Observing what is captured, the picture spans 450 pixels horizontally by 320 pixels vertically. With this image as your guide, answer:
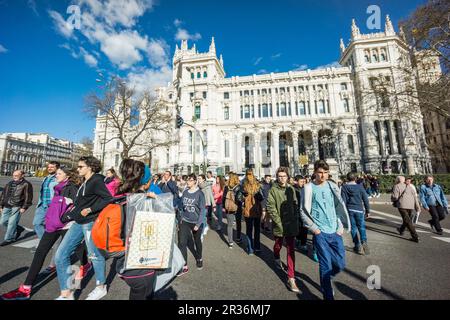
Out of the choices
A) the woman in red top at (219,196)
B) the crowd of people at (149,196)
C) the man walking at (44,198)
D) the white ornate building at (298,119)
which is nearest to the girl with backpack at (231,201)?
the crowd of people at (149,196)

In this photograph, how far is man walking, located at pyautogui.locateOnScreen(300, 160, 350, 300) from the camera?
2752 mm

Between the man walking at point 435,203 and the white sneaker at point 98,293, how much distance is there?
9184 millimetres

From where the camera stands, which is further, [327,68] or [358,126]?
[327,68]

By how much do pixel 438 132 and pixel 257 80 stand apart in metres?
43.2

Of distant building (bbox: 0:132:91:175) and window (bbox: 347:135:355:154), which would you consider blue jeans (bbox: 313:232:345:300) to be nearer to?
window (bbox: 347:135:355:154)

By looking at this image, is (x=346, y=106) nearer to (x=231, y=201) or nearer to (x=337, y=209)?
(x=231, y=201)

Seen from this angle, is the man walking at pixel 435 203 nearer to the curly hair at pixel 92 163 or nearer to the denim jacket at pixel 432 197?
the denim jacket at pixel 432 197

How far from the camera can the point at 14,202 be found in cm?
532

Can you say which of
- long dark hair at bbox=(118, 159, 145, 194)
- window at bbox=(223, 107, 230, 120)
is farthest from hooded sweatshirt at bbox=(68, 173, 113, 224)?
window at bbox=(223, 107, 230, 120)

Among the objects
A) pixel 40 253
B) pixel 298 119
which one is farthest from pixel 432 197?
pixel 298 119

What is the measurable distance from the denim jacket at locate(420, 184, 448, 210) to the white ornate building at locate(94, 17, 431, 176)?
26.9 m

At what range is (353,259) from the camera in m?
4.54

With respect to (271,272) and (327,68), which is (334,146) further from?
(271,272)
